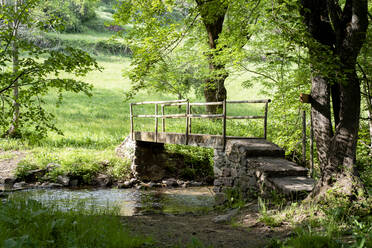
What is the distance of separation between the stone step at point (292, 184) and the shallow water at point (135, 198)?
2.00 metres

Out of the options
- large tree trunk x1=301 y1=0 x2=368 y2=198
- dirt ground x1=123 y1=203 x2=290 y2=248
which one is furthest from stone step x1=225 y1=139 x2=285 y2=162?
large tree trunk x1=301 y1=0 x2=368 y2=198

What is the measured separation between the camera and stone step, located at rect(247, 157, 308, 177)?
23.7 ft

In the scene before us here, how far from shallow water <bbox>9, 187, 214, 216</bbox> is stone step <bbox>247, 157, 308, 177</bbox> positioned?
1.64m

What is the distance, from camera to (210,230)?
5551mm

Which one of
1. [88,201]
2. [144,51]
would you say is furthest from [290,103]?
[88,201]

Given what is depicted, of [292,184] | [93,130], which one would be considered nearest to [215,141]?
[292,184]

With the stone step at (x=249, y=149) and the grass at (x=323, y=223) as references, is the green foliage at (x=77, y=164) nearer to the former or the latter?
the stone step at (x=249, y=149)

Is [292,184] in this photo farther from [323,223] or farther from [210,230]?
[210,230]

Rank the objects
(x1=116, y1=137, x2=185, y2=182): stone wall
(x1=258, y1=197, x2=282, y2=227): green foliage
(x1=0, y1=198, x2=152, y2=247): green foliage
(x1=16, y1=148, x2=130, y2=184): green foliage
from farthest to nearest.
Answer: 1. (x1=116, y1=137, x2=185, y2=182): stone wall
2. (x1=16, y1=148, x2=130, y2=184): green foliage
3. (x1=258, y1=197, x2=282, y2=227): green foliage
4. (x1=0, y1=198, x2=152, y2=247): green foliage

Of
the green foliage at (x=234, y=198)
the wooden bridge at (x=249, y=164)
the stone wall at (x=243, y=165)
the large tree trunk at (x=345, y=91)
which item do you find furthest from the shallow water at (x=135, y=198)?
the large tree trunk at (x=345, y=91)

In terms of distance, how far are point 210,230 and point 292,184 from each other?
6.78 feet

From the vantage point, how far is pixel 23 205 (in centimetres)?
557

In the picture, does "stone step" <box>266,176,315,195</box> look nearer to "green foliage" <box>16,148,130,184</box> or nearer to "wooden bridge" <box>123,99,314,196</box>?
"wooden bridge" <box>123,99,314,196</box>

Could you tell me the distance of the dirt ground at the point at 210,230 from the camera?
4723mm
